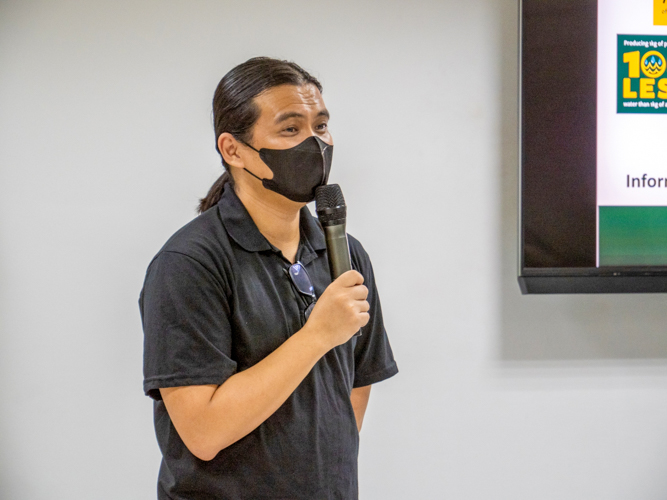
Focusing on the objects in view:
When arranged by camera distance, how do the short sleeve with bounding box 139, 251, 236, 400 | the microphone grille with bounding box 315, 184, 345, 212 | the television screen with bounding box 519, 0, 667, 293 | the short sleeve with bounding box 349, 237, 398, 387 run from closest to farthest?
the short sleeve with bounding box 139, 251, 236, 400 < the microphone grille with bounding box 315, 184, 345, 212 < the short sleeve with bounding box 349, 237, 398, 387 < the television screen with bounding box 519, 0, 667, 293

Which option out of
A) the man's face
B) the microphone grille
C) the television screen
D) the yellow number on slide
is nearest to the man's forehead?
the man's face

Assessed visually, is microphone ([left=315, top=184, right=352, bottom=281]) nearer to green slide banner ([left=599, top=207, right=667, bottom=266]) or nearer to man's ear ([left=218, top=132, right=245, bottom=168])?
man's ear ([left=218, top=132, right=245, bottom=168])

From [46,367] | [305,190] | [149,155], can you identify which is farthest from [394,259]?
[46,367]

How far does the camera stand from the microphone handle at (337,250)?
0.98 metres

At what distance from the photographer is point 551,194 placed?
1.59 m

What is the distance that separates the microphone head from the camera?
993mm

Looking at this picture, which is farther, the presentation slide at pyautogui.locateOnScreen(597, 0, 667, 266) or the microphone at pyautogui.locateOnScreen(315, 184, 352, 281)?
the presentation slide at pyautogui.locateOnScreen(597, 0, 667, 266)

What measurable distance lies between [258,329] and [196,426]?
196 millimetres

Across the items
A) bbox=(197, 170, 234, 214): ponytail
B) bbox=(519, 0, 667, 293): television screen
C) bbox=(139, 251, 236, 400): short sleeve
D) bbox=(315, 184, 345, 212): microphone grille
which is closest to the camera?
bbox=(139, 251, 236, 400): short sleeve

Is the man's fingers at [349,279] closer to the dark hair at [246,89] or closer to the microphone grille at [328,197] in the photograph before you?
the microphone grille at [328,197]

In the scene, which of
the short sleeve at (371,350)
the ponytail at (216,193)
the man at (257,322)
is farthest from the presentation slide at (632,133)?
the ponytail at (216,193)

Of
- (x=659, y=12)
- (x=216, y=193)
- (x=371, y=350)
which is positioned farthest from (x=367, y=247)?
(x=659, y=12)

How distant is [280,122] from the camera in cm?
105

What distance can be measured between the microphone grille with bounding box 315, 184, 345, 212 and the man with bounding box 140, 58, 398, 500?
30mm
